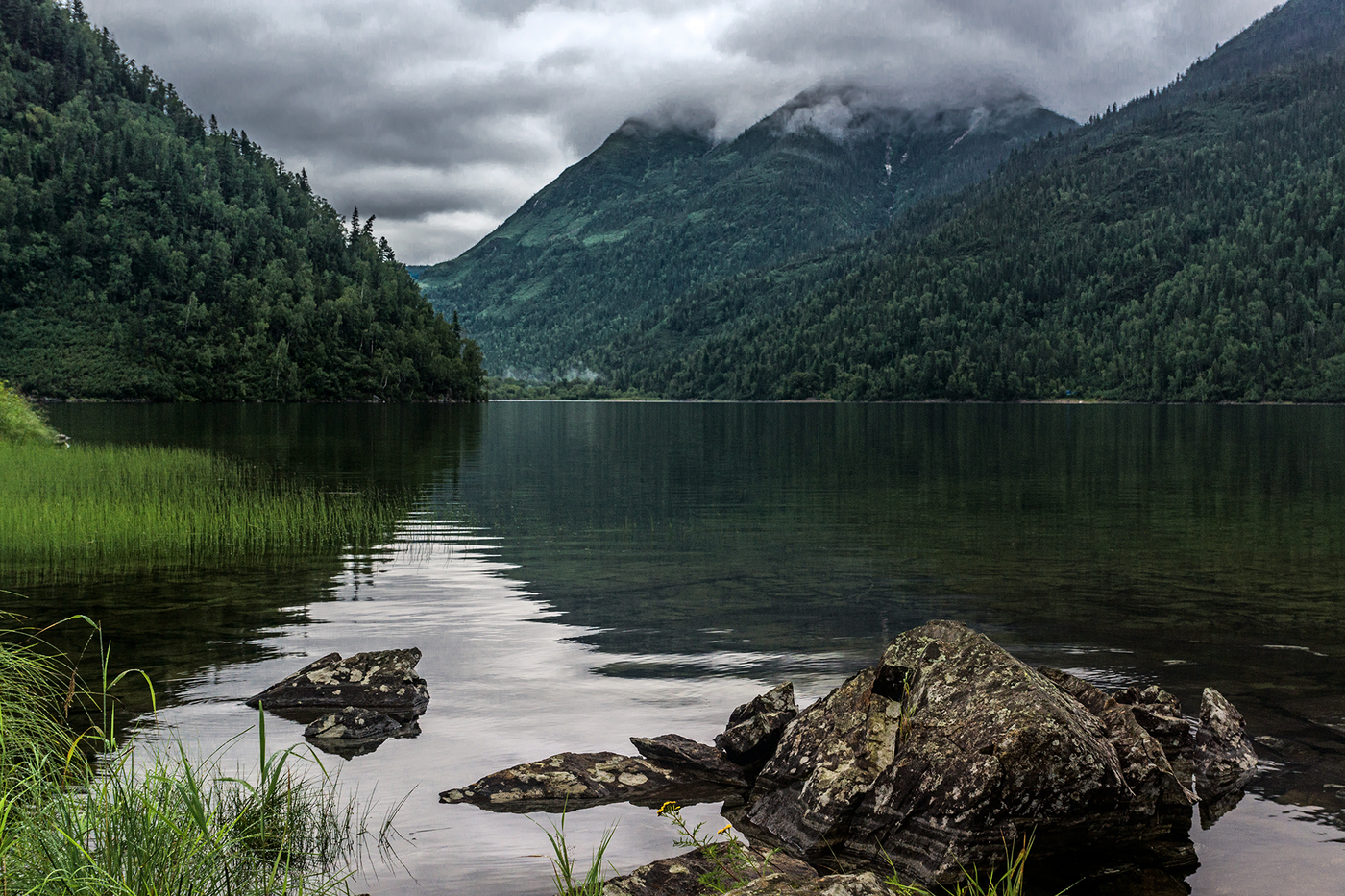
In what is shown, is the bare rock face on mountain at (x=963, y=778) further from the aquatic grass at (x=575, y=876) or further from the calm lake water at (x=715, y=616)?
A: the aquatic grass at (x=575, y=876)

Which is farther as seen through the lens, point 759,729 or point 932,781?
point 759,729

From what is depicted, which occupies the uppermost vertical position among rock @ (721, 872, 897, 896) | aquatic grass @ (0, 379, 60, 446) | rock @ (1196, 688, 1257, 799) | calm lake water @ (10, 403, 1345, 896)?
aquatic grass @ (0, 379, 60, 446)

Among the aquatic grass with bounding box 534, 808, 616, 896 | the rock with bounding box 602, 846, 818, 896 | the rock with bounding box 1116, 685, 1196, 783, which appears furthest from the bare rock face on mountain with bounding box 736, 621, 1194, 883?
the aquatic grass with bounding box 534, 808, 616, 896

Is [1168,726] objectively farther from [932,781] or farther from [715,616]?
[715,616]

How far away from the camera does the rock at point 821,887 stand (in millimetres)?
8984

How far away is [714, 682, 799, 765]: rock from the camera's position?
14.5 m

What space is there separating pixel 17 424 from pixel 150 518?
37.3m

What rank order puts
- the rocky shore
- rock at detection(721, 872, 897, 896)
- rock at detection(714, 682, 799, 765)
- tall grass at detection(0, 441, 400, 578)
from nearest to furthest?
rock at detection(721, 872, 897, 896) < the rocky shore < rock at detection(714, 682, 799, 765) < tall grass at detection(0, 441, 400, 578)

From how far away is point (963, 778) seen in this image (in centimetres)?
1142

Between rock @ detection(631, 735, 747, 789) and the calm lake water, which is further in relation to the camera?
rock @ detection(631, 735, 747, 789)

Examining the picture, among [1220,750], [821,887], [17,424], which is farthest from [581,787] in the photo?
[17,424]

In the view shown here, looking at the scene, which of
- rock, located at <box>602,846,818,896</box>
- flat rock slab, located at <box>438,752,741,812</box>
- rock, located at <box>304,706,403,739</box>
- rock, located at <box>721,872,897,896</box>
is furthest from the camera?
rock, located at <box>304,706,403,739</box>

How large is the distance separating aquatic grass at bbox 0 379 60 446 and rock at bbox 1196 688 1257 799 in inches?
2556

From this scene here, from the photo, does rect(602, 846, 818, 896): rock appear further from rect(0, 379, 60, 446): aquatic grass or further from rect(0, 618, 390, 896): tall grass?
rect(0, 379, 60, 446): aquatic grass
